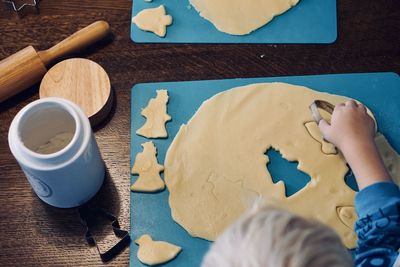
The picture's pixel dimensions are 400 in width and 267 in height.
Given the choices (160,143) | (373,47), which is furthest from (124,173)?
(373,47)

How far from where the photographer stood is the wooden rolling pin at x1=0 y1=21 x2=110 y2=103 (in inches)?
32.8

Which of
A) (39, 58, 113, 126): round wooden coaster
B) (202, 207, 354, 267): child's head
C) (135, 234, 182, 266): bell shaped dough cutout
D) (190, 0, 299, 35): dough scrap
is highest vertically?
(202, 207, 354, 267): child's head

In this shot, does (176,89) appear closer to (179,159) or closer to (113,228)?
(179,159)

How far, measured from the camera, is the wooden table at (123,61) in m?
0.78

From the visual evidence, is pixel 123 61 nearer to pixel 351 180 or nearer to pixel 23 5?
pixel 23 5

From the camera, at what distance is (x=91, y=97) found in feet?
2.72

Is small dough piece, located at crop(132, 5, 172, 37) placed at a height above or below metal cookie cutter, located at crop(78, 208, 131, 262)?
above

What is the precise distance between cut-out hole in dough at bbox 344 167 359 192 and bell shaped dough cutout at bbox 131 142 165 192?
0.25m

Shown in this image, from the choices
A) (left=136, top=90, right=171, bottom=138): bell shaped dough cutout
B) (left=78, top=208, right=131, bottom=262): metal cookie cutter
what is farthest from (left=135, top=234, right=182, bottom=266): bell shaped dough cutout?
(left=136, top=90, right=171, bottom=138): bell shaped dough cutout

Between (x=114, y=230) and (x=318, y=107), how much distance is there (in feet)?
1.11

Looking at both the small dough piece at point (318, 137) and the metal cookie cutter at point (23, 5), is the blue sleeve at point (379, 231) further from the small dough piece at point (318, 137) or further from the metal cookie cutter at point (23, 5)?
the metal cookie cutter at point (23, 5)

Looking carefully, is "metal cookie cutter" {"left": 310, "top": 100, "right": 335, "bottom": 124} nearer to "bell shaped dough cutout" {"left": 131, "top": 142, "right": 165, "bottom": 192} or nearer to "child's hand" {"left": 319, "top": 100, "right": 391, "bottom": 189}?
"child's hand" {"left": 319, "top": 100, "right": 391, "bottom": 189}

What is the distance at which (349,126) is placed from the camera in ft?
2.57

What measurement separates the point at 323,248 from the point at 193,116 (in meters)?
0.41
